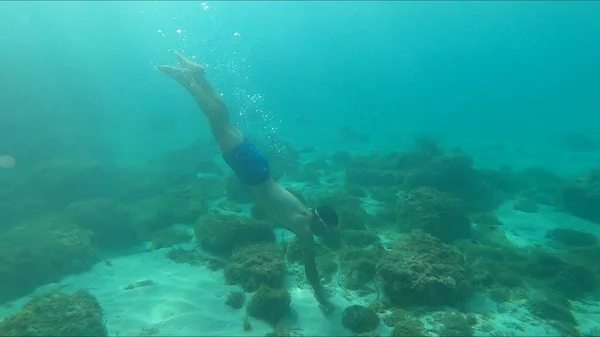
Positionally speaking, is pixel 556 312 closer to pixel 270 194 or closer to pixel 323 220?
pixel 323 220

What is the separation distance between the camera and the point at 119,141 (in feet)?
113

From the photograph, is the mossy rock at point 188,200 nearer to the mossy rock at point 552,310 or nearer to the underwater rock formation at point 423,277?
the underwater rock formation at point 423,277

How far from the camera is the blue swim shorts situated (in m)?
7.42

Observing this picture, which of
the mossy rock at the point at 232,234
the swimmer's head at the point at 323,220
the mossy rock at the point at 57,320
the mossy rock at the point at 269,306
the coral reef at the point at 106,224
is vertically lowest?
the mossy rock at the point at 57,320

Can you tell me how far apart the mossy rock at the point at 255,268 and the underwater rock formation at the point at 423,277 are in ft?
7.41

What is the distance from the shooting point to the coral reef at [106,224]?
1145 cm

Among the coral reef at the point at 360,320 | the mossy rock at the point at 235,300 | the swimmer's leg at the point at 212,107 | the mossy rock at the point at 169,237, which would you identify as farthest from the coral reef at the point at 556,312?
the mossy rock at the point at 169,237

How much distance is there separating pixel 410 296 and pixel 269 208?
3.31m

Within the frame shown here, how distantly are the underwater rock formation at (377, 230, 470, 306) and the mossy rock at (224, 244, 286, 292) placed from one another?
7.41 ft

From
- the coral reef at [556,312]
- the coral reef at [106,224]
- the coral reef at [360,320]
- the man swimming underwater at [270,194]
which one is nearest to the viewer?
the coral reef at [360,320]

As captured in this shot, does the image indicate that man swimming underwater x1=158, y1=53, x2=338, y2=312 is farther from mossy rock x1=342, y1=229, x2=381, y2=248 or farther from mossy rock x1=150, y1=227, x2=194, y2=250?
mossy rock x1=150, y1=227, x2=194, y2=250

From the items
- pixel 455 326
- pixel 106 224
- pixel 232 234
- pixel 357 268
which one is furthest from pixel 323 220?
pixel 106 224

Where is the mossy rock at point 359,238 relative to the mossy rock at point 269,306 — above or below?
above

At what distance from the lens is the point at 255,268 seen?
825 cm
